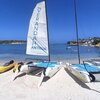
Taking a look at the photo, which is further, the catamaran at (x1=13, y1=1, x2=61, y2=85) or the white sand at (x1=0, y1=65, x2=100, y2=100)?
the catamaran at (x1=13, y1=1, x2=61, y2=85)

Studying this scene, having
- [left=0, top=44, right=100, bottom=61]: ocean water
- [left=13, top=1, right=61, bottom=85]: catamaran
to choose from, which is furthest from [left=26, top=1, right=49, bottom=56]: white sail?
[left=0, top=44, right=100, bottom=61]: ocean water

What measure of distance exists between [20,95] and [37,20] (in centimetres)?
540

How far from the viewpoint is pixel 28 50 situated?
510 inches

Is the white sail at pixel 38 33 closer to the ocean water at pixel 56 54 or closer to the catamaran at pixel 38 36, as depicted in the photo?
the catamaran at pixel 38 36

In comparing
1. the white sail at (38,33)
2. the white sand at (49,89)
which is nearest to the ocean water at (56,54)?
the white sail at (38,33)

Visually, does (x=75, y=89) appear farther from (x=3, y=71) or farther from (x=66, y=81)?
(x=3, y=71)

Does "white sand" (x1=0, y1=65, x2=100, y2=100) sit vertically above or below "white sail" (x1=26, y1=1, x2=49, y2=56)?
below

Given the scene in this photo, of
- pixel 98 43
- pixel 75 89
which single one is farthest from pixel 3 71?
pixel 98 43

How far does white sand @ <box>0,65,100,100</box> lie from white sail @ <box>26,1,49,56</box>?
5.95ft

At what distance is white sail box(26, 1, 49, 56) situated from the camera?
12.3 meters

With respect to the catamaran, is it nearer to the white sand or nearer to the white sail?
the white sail

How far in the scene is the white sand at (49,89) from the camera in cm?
832

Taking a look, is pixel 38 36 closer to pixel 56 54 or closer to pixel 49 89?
pixel 49 89

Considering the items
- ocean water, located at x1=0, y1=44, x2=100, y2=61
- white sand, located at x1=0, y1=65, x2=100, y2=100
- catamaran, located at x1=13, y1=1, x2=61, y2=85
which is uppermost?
catamaran, located at x1=13, y1=1, x2=61, y2=85
